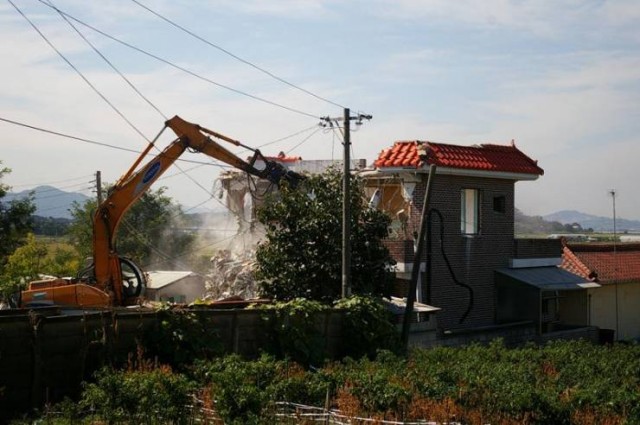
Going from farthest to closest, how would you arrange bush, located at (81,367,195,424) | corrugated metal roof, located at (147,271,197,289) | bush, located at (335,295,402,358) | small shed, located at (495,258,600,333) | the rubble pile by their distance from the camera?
corrugated metal roof, located at (147,271,197,289) < small shed, located at (495,258,600,333) < the rubble pile < bush, located at (335,295,402,358) < bush, located at (81,367,195,424)

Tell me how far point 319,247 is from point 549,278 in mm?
10617

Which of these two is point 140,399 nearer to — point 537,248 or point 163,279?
point 537,248

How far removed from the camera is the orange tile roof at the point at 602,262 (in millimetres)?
35406

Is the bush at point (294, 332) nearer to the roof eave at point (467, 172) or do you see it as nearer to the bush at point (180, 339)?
the bush at point (180, 339)

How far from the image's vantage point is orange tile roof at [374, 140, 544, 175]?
2798 centimetres

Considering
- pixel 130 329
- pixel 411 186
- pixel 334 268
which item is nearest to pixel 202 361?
pixel 130 329

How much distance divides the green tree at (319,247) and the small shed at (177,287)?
9.50m

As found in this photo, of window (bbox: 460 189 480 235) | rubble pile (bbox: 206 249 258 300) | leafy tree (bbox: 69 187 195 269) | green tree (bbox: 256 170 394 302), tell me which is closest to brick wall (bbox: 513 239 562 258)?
window (bbox: 460 189 480 235)

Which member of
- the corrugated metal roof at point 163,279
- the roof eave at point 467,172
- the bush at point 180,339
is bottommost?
the bush at point 180,339

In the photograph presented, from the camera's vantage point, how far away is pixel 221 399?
41.8 feet

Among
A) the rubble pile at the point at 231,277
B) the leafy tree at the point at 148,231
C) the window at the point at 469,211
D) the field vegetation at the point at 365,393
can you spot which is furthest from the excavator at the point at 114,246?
the leafy tree at the point at 148,231

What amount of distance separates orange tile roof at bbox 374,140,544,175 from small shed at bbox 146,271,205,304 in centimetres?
1065

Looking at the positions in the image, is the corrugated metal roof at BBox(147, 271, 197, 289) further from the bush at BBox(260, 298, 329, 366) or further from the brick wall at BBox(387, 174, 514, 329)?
the bush at BBox(260, 298, 329, 366)

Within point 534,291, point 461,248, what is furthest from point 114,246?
point 534,291
